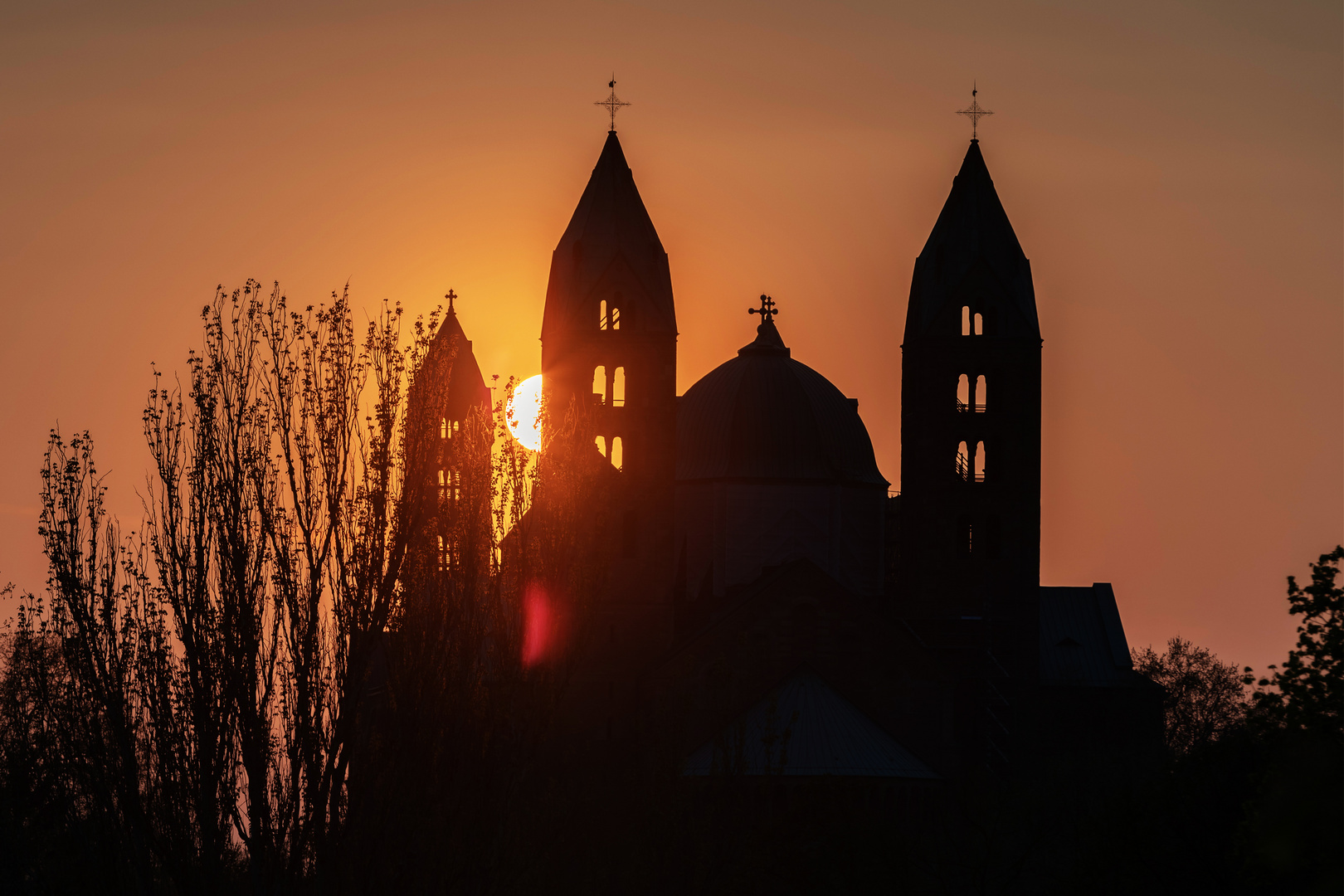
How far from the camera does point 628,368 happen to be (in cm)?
4706

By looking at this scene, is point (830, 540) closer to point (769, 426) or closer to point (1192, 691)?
point (769, 426)

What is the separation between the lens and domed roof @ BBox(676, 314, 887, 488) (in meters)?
55.1

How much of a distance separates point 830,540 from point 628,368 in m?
11.8

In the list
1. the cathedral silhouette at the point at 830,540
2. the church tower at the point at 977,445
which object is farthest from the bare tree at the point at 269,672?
the church tower at the point at 977,445

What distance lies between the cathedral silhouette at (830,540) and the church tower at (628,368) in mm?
54

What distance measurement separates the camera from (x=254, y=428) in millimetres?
21344

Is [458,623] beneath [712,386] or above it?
beneath

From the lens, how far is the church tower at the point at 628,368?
4672cm

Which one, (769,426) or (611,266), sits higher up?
(611,266)

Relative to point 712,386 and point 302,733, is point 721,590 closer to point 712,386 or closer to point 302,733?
point 712,386

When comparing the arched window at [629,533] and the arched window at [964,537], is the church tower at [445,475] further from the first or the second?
the arched window at [964,537]

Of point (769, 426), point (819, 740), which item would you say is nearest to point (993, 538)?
point (769, 426)

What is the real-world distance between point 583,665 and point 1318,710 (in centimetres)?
2784

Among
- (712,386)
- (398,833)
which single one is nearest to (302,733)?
(398,833)
